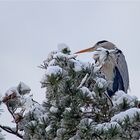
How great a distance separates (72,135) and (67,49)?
879 millimetres

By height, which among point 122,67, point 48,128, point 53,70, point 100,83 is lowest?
point 122,67

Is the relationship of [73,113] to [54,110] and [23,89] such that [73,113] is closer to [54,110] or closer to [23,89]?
[54,110]

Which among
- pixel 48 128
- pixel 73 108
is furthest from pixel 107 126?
pixel 48 128

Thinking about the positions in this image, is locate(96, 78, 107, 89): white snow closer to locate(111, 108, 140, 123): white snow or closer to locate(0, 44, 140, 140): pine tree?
locate(0, 44, 140, 140): pine tree

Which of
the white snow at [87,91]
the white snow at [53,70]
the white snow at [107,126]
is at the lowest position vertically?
the white snow at [107,126]

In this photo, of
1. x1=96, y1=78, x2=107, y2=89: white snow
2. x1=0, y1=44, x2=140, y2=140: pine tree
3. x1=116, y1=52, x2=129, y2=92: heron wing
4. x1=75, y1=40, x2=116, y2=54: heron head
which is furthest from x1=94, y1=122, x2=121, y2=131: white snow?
x1=75, y1=40, x2=116, y2=54: heron head

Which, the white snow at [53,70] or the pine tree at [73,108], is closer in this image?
the pine tree at [73,108]

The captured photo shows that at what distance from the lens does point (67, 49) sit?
387 cm

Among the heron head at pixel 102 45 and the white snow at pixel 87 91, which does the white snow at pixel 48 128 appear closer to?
the white snow at pixel 87 91

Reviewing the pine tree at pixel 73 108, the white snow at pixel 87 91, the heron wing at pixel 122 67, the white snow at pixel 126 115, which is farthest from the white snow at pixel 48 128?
the heron wing at pixel 122 67

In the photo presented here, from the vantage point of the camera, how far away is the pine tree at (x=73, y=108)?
3.06 m

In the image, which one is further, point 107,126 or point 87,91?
point 87,91

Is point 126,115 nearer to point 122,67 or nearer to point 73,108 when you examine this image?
point 73,108

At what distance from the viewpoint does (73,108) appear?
3211mm
